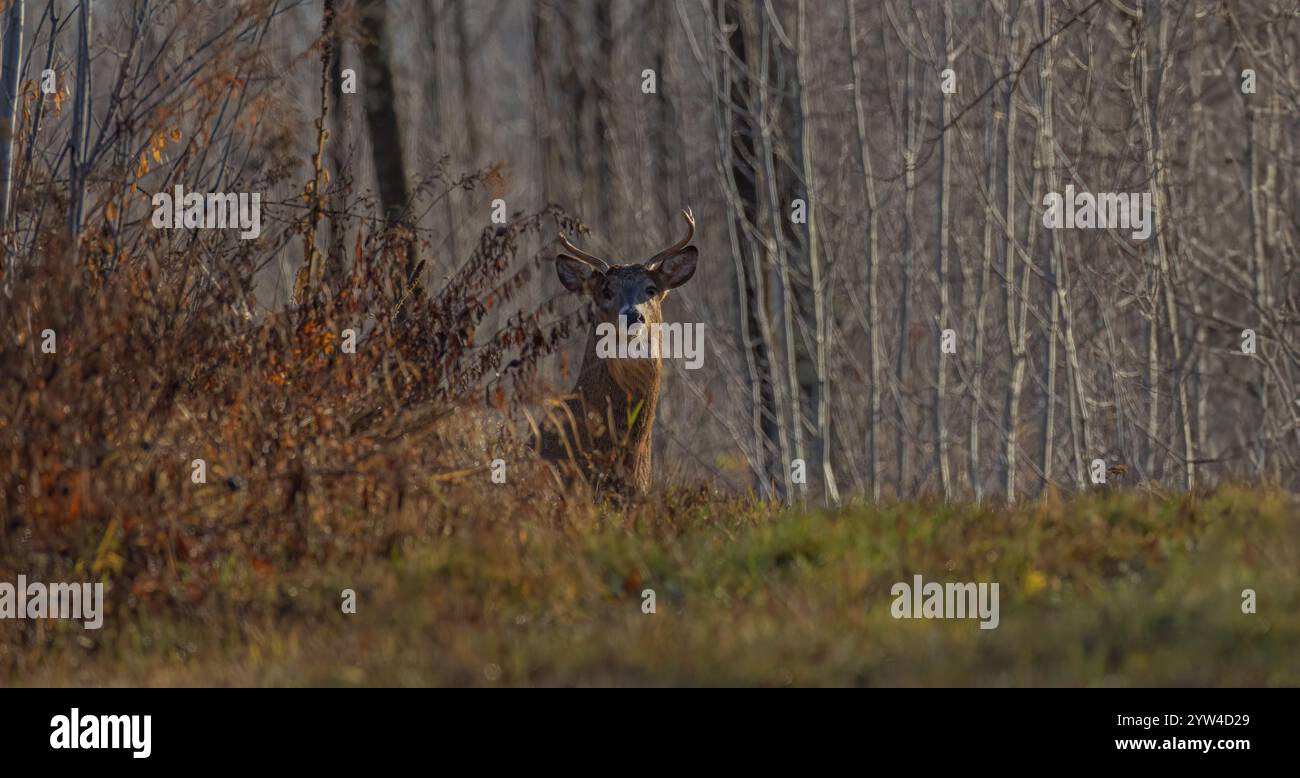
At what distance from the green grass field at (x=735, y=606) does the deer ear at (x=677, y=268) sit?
95.5 inches

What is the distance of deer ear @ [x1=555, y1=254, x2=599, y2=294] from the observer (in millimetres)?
10898

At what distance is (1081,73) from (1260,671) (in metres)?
11.0

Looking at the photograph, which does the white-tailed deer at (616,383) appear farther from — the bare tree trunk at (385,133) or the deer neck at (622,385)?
the bare tree trunk at (385,133)

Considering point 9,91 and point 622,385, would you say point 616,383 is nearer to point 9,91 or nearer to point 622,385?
point 622,385

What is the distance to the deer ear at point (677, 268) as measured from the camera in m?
10.9

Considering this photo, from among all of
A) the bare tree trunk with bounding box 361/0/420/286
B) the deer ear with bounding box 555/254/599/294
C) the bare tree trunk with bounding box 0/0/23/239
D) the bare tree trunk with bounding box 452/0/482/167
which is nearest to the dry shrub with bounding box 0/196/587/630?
the bare tree trunk with bounding box 0/0/23/239

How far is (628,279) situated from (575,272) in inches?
17.8

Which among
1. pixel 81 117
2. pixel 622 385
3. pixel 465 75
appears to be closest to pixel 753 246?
pixel 622 385

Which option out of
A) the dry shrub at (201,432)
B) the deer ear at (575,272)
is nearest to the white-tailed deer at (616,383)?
the deer ear at (575,272)

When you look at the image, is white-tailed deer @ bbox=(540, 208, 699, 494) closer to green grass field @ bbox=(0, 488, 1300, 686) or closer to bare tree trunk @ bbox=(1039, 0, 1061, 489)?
green grass field @ bbox=(0, 488, 1300, 686)

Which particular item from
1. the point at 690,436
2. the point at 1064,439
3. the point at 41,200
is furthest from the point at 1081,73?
the point at 41,200

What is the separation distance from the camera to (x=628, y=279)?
421 inches

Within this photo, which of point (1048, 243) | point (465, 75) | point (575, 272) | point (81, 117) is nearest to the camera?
point (81, 117)
